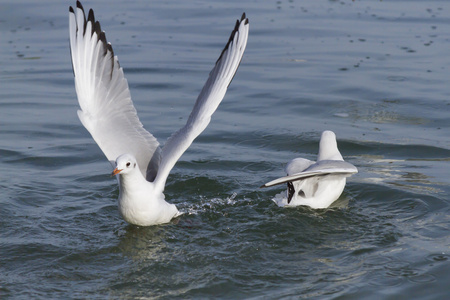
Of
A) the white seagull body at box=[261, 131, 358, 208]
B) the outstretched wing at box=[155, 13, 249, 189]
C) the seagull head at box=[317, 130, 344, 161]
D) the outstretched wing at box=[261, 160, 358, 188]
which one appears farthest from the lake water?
the outstretched wing at box=[155, 13, 249, 189]

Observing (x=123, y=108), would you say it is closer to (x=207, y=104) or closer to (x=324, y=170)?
(x=207, y=104)

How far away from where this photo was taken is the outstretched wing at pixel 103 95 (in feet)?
24.0

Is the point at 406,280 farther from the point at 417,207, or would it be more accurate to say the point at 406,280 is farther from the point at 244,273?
the point at 417,207

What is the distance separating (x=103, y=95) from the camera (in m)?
7.48

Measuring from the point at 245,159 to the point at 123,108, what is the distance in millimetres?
1941

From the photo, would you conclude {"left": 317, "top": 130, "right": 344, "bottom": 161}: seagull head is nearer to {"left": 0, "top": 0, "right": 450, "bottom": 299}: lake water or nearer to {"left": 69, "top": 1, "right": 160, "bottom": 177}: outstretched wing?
{"left": 0, "top": 0, "right": 450, "bottom": 299}: lake water

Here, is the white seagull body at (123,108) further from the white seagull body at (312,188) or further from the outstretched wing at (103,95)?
the white seagull body at (312,188)

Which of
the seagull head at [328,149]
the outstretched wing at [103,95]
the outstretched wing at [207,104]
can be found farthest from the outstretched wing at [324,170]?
the outstretched wing at [103,95]

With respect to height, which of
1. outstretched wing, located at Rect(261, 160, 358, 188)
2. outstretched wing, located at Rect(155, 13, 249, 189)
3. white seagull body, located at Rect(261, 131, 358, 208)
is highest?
outstretched wing, located at Rect(155, 13, 249, 189)

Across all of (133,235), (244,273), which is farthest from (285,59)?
(244,273)

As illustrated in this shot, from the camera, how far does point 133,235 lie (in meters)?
6.93

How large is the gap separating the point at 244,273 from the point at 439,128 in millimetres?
5027

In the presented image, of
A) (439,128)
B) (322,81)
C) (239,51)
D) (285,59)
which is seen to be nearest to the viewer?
(239,51)

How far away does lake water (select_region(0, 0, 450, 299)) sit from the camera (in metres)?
5.93
